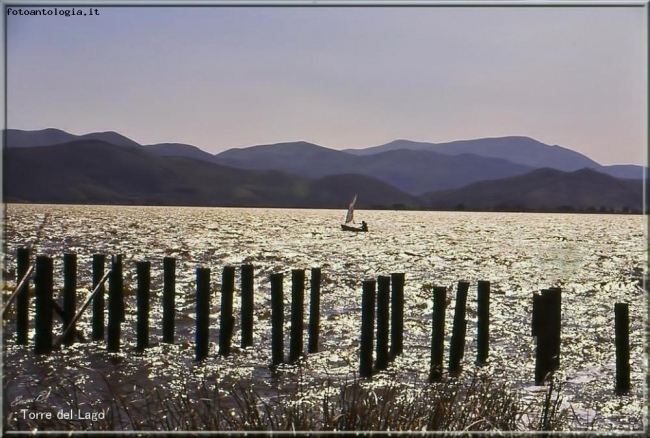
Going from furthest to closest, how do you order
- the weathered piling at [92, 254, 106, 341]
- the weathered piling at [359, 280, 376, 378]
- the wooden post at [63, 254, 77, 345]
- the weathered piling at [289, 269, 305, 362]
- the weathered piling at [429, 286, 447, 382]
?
the weathered piling at [92, 254, 106, 341] → the wooden post at [63, 254, 77, 345] → the weathered piling at [289, 269, 305, 362] → the weathered piling at [429, 286, 447, 382] → the weathered piling at [359, 280, 376, 378]

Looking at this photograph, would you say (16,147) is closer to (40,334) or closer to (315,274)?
(40,334)

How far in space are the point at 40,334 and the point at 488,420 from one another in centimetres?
765

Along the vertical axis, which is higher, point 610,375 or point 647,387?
point 647,387

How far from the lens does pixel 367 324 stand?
10711 mm

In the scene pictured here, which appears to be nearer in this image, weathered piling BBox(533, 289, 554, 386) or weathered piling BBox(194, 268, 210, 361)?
weathered piling BBox(533, 289, 554, 386)

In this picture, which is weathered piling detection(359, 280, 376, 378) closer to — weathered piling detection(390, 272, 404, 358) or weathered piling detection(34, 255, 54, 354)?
weathered piling detection(390, 272, 404, 358)

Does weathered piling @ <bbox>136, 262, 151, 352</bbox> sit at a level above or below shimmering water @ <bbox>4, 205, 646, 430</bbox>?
above

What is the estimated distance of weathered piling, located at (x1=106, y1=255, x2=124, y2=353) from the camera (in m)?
11.5

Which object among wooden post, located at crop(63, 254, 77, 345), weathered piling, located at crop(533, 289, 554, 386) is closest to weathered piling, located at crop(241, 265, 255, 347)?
wooden post, located at crop(63, 254, 77, 345)

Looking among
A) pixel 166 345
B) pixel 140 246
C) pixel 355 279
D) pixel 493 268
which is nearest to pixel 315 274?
pixel 166 345

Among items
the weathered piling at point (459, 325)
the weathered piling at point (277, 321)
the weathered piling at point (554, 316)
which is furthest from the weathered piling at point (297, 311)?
the weathered piling at point (554, 316)

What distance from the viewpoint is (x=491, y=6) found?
403 centimetres

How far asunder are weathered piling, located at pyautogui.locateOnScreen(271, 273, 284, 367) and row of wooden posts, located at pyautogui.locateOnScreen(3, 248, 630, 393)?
0.01 metres

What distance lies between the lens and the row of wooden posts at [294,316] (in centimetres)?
1026
